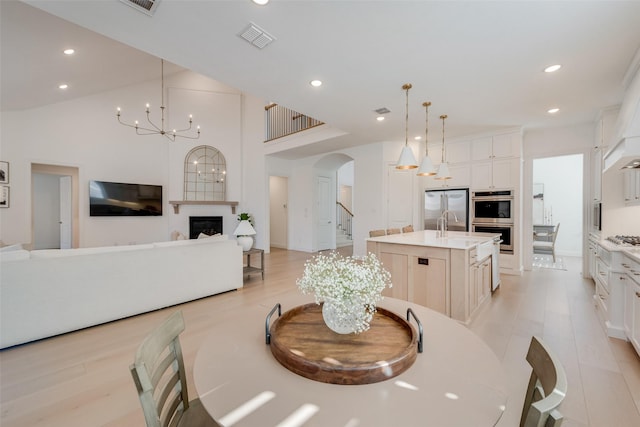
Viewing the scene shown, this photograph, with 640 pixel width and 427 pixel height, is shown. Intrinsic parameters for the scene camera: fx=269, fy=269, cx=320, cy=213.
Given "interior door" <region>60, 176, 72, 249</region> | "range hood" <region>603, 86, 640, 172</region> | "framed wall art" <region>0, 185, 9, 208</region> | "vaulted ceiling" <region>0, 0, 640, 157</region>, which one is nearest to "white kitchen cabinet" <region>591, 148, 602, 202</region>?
"vaulted ceiling" <region>0, 0, 640, 157</region>

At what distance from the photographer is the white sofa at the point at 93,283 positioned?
2422 mm

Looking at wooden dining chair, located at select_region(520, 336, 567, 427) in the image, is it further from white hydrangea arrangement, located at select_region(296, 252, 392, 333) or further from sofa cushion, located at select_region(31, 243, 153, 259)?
sofa cushion, located at select_region(31, 243, 153, 259)

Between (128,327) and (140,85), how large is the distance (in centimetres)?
647

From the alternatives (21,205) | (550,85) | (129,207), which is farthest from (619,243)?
(21,205)

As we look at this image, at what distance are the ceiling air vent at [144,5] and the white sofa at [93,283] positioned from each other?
231cm

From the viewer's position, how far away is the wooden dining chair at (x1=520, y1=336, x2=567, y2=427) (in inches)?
24.2

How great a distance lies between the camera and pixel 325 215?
26.7 ft

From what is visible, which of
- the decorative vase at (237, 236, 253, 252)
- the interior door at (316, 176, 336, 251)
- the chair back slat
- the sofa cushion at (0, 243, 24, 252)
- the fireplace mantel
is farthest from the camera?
the interior door at (316, 176, 336, 251)

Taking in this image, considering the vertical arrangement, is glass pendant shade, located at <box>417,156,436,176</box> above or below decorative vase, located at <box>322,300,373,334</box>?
above

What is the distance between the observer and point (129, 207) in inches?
258

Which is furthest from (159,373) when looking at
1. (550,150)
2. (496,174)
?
(550,150)

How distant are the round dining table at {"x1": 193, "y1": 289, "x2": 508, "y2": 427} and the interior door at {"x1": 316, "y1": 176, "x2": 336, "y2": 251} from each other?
683 cm

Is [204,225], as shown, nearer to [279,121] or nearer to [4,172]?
[279,121]

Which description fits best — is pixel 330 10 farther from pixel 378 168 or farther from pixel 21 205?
pixel 21 205
